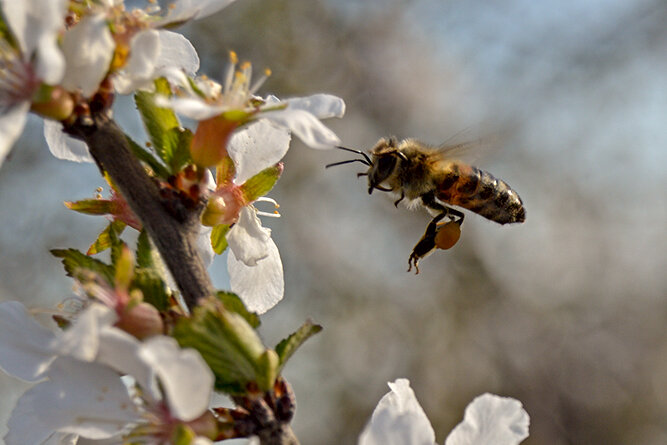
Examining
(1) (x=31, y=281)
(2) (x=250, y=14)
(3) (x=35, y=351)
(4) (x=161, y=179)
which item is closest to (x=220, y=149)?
(4) (x=161, y=179)

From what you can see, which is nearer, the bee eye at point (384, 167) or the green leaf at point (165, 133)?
the green leaf at point (165, 133)

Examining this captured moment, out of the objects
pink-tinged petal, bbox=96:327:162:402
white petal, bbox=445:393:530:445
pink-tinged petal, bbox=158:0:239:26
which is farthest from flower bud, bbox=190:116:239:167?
white petal, bbox=445:393:530:445

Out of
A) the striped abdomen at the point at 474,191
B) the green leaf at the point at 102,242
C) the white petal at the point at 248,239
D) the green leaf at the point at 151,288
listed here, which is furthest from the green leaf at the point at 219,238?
the striped abdomen at the point at 474,191

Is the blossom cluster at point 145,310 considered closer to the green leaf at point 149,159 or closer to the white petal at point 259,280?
the green leaf at point 149,159

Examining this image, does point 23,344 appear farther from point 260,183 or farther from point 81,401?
point 260,183

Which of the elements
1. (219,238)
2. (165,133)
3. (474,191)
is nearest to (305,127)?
(165,133)

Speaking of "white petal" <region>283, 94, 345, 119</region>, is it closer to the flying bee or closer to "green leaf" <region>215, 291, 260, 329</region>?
"green leaf" <region>215, 291, 260, 329</region>
